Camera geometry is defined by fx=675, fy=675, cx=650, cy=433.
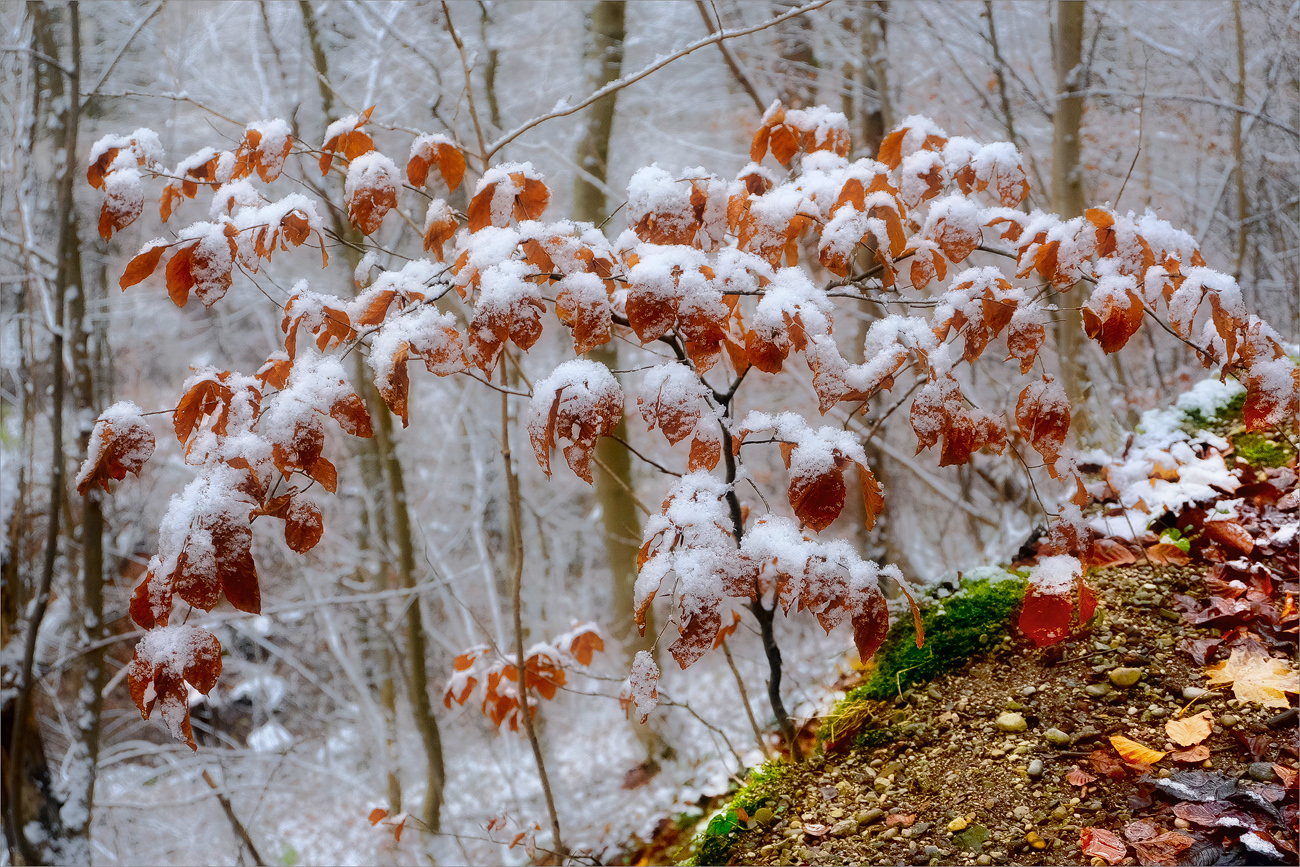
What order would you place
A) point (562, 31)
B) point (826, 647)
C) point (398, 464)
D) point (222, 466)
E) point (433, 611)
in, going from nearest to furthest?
point (222, 466) < point (398, 464) < point (562, 31) < point (826, 647) < point (433, 611)

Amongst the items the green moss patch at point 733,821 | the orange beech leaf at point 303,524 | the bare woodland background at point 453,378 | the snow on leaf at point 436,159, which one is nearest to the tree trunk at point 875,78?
the bare woodland background at point 453,378

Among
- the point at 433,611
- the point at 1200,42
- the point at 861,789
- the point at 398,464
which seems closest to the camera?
the point at 861,789

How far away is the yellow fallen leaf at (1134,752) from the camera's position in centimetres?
121

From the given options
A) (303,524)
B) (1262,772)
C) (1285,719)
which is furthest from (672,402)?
(1285,719)

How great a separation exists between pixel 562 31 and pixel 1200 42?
442 centimetres

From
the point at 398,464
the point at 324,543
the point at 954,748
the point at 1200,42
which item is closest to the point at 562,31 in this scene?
the point at 398,464

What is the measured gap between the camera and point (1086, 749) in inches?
50.5

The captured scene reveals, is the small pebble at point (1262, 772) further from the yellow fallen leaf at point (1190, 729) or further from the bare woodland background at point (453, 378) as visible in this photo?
the bare woodland background at point (453, 378)

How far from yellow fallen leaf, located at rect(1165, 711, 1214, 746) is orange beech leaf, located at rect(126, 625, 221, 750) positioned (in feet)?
5.28

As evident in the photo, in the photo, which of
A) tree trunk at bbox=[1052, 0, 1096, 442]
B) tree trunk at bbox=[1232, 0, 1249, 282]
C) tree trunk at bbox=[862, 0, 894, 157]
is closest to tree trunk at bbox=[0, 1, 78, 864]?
tree trunk at bbox=[862, 0, 894, 157]

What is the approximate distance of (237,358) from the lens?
22.6 ft

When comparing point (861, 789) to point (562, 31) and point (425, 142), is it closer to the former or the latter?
point (425, 142)

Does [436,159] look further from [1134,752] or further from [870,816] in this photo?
[1134,752]

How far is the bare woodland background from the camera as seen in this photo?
8.72 ft
